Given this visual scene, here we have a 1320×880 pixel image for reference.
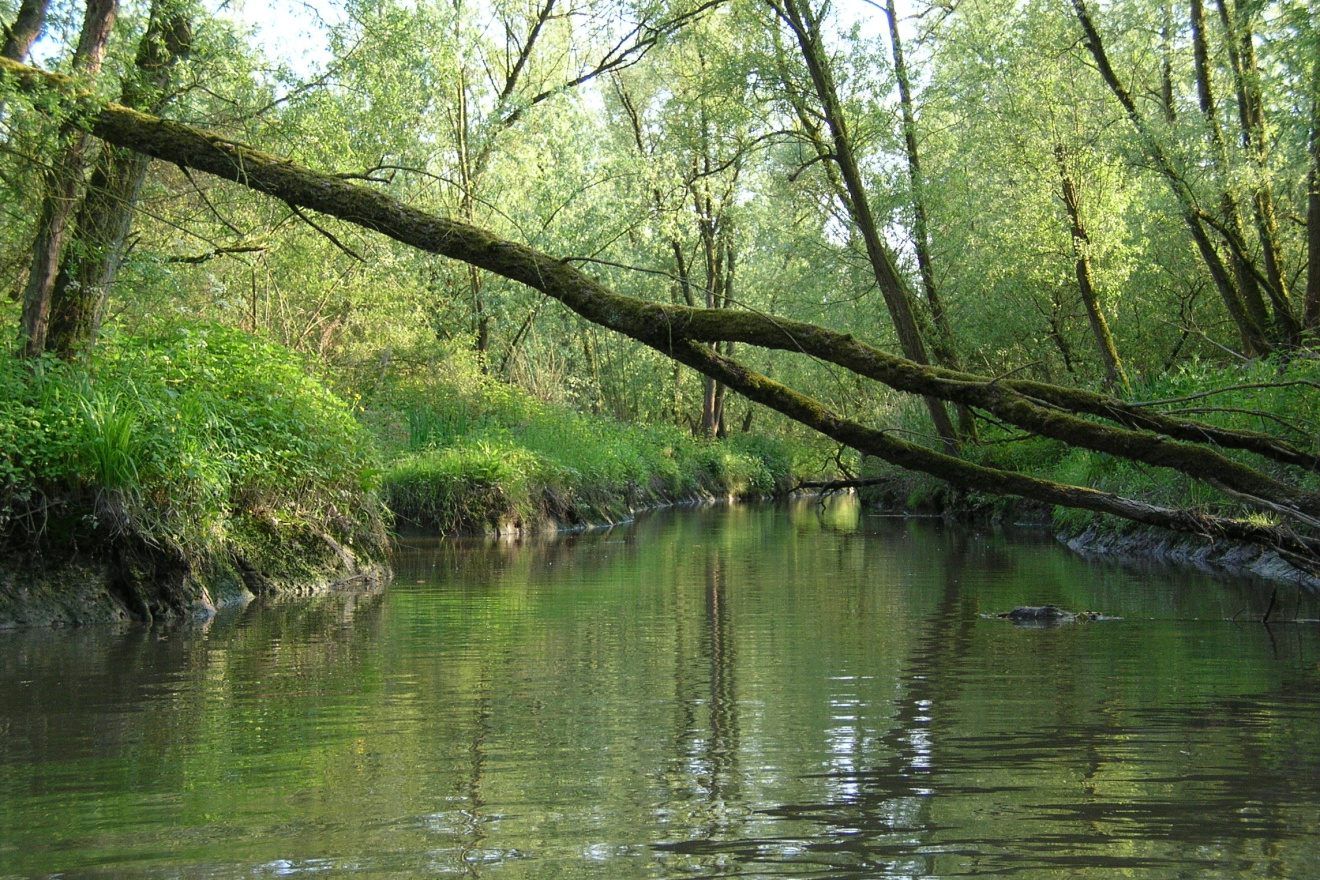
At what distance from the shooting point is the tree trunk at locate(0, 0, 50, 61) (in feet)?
28.5

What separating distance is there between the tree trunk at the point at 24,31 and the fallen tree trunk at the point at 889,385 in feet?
5.25

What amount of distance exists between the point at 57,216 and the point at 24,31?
51.6 inches

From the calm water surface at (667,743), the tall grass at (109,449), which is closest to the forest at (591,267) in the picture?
the tall grass at (109,449)

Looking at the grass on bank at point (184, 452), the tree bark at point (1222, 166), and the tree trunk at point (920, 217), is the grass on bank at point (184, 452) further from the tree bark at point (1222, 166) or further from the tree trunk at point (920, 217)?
the tree trunk at point (920, 217)

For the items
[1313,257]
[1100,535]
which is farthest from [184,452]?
[1313,257]

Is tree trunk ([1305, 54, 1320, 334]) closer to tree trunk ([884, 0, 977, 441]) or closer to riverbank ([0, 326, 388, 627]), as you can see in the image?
tree trunk ([884, 0, 977, 441])

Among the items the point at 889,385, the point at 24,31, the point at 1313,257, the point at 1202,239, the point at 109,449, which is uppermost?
the point at 1202,239

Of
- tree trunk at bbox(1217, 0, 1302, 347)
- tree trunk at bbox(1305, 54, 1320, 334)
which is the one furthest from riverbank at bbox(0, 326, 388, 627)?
tree trunk at bbox(1217, 0, 1302, 347)

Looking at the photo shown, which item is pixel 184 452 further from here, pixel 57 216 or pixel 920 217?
pixel 920 217

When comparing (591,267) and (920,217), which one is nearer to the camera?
(920,217)

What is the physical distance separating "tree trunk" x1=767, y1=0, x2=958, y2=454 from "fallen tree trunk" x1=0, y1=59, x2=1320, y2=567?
38.7 ft

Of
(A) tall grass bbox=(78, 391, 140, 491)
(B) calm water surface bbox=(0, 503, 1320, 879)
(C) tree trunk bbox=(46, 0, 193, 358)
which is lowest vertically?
(B) calm water surface bbox=(0, 503, 1320, 879)

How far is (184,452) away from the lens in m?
8.43

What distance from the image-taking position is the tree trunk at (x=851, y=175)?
18516 mm
